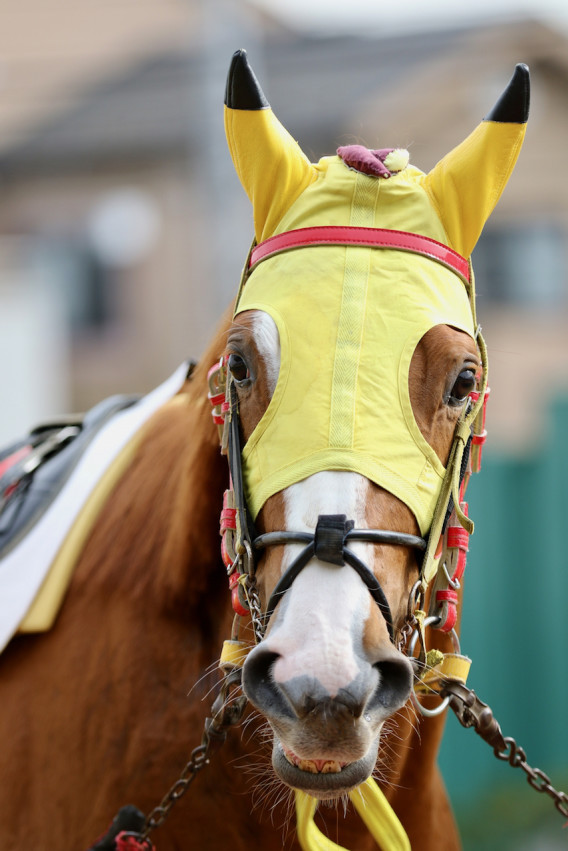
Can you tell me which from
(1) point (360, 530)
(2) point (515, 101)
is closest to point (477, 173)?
(2) point (515, 101)

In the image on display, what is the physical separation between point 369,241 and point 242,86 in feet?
1.50

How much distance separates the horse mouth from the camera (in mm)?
1950

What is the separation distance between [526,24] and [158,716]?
69.2 feet

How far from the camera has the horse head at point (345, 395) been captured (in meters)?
1.92

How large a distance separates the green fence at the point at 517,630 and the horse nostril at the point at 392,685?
210 inches

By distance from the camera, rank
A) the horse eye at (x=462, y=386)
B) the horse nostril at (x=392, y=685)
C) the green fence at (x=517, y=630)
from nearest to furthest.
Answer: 1. the horse nostril at (x=392, y=685)
2. the horse eye at (x=462, y=386)
3. the green fence at (x=517, y=630)

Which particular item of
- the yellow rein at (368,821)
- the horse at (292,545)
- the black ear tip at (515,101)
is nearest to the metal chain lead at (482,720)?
the horse at (292,545)

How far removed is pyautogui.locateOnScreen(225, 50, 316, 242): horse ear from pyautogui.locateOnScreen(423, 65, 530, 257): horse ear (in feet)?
1.07

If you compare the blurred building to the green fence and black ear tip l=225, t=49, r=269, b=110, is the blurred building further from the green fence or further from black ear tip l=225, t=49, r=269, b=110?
black ear tip l=225, t=49, r=269, b=110

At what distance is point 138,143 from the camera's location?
69.3 feet

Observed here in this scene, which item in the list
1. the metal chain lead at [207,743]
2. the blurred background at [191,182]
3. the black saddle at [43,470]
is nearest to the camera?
the metal chain lead at [207,743]

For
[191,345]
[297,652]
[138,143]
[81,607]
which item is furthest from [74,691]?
[138,143]

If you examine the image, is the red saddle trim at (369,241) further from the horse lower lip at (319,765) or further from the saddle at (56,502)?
the horse lower lip at (319,765)

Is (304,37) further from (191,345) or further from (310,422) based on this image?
(310,422)
